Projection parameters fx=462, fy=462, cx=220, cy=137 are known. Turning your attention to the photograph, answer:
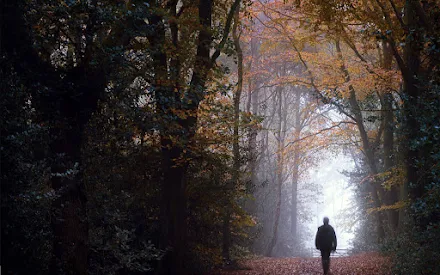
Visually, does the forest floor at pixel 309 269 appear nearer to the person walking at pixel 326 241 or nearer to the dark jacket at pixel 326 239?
the person walking at pixel 326 241

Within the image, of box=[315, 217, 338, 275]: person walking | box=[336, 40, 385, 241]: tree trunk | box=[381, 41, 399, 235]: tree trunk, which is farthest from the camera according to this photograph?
box=[336, 40, 385, 241]: tree trunk

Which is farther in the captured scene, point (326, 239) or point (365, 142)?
point (365, 142)

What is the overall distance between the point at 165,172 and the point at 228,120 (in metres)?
1.91

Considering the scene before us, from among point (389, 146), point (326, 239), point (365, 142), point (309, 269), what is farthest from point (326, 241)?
point (365, 142)

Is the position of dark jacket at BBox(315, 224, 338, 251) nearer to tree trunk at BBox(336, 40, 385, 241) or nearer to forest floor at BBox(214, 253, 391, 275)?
forest floor at BBox(214, 253, 391, 275)

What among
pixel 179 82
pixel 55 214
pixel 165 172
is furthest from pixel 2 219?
pixel 165 172

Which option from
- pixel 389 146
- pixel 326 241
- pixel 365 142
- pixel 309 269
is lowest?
pixel 309 269

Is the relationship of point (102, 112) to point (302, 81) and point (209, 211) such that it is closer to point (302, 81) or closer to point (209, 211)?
point (209, 211)

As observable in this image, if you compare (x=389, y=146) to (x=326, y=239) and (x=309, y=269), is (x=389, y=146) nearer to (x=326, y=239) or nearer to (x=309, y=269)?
(x=309, y=269)

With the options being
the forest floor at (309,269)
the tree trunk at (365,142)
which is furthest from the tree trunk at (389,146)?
the forest floor at (309,269)

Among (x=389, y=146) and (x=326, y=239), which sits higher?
(x=389, y=146)

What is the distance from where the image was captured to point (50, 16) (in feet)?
24.8

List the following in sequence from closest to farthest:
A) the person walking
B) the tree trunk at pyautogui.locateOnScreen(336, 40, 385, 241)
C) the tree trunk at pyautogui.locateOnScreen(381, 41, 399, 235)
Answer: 1. the person walking
2. the tree trunk at pyautogui.locateOnScreen(381, 41, 399, 235)
3. the tree trunk at pyautogui.locateOnScreen(336, 40, 385, 241)

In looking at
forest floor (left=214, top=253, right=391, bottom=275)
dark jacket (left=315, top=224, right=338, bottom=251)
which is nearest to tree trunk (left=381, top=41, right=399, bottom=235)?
forest floor (left=214, top=253, right=391, bottom=275)
